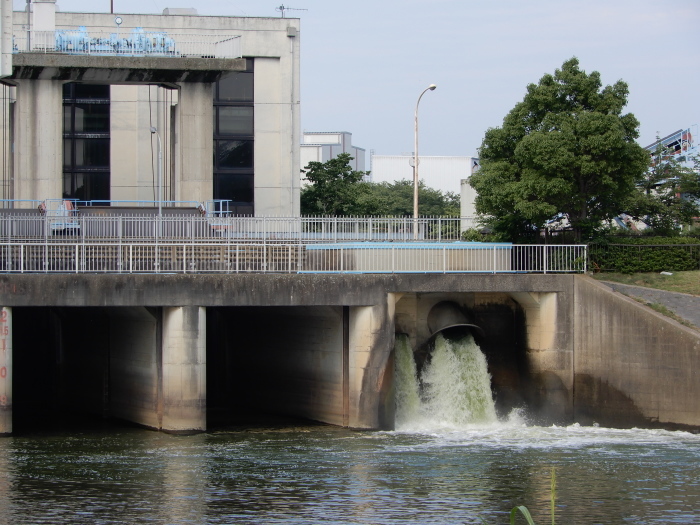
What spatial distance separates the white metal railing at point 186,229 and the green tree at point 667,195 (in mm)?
13994

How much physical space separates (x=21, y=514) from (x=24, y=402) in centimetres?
2055

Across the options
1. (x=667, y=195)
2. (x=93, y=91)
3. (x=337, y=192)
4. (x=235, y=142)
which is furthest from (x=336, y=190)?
(x=667, y=195)

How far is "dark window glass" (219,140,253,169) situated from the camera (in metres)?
59.9

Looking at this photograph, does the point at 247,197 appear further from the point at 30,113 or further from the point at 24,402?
the point at 24,402

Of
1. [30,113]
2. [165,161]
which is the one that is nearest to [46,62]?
[30,113]

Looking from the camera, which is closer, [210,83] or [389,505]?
[389,505]

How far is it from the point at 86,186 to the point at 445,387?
29.5 meters

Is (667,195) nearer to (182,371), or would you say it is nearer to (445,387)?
(445,387)

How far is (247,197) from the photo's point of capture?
60.1 meters

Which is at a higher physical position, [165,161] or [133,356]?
[165,161]

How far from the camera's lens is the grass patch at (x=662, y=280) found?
38891 mm

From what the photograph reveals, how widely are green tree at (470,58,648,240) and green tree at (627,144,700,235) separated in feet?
25.1

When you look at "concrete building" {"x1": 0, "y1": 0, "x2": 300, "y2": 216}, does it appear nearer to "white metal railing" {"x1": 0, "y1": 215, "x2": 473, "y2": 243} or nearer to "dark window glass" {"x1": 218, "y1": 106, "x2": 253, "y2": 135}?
"dark window glass" {"x1": 218, "y1": 106, "x2": 253, "y2": 135}

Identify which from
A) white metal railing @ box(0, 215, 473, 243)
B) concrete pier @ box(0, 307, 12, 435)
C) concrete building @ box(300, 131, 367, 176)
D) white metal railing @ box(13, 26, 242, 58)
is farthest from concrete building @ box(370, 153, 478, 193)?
concrete pier @ box(0, 307, 12, 435)
